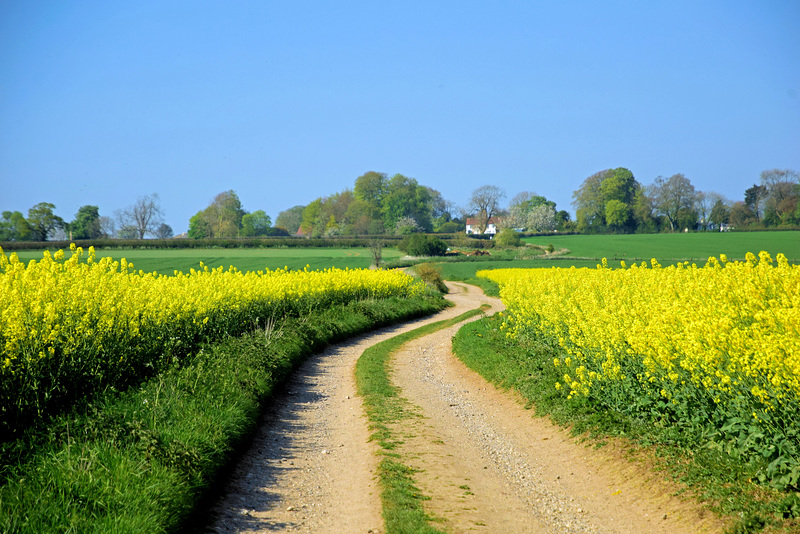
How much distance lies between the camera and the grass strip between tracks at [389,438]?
218 inches

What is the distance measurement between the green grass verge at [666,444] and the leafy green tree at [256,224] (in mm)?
122924

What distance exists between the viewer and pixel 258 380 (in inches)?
406

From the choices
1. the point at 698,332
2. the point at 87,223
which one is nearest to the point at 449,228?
the point at 87,223

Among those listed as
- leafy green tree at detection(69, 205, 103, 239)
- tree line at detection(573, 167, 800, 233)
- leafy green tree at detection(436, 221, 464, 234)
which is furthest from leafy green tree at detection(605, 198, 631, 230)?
leafy green tree at detection(69, 205, 103, 239)

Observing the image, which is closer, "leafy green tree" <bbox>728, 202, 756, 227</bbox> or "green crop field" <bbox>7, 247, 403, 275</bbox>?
"green crop field" <bbox>7, 247, 403, 275</bbox>

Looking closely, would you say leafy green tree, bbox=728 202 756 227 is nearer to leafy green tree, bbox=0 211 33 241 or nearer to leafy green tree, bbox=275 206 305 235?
leafy green tree, bbox=0 211 33 241

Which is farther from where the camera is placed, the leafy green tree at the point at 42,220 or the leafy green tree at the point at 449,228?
the leafy green tree at the point at 449,228

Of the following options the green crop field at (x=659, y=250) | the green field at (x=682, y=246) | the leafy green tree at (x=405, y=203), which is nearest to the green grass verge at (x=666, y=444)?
the green field at (x=682, y=246)

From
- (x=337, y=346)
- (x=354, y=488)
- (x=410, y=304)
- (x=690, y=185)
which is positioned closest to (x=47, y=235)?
(x=410, y=304)

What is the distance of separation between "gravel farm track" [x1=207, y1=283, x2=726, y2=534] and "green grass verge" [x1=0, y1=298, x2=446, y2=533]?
1.31ft

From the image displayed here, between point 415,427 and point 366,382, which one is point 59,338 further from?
point 366,382

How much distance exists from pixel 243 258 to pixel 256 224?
78.6 metres

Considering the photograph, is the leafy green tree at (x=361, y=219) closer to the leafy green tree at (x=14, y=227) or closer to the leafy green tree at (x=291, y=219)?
the leafy green tree at (x=291, y=219)

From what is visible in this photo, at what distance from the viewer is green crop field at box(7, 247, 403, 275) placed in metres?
57.2
